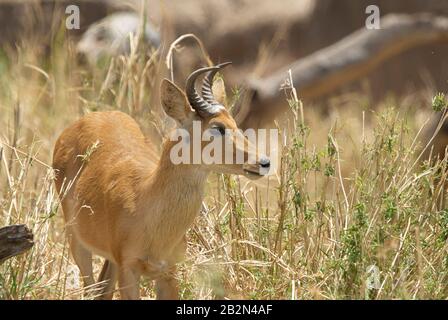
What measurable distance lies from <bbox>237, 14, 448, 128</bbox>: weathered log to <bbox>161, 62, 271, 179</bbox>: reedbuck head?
17.4ft

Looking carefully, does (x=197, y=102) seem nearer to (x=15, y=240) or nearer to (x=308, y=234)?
(x=308, y=234)

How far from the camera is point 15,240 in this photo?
4906mm

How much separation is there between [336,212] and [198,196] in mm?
830

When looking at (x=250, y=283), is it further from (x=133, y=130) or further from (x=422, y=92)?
(x=422, y=92)

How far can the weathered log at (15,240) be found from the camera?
489 centimetres

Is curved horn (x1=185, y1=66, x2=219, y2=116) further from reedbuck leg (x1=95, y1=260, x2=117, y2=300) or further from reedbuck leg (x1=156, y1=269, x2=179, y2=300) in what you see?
reedbuck leg (x1=95, y1=260, x2=117, y2=300)

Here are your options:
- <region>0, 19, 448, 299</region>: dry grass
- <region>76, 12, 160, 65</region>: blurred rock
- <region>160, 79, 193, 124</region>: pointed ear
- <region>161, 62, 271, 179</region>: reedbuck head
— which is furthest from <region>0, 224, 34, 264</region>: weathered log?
<region>76, 12, 160, 65</region>: blurred rock

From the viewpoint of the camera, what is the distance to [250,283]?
227 inches

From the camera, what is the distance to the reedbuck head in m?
5.29

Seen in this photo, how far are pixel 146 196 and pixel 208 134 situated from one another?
0.51m

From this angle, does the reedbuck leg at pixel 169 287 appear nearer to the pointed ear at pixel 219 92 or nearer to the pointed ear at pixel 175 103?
the pointed ear at pixel 175 103
